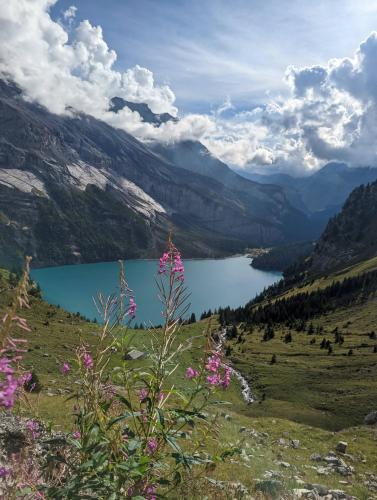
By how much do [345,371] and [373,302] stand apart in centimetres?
5879

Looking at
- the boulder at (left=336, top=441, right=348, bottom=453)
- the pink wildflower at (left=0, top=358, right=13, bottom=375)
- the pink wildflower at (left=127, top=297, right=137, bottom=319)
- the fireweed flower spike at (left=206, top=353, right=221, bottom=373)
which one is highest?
the pink wildflower at (left=127, top=297, right=137, bottom=319)

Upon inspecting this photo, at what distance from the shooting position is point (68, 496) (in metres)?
4.51

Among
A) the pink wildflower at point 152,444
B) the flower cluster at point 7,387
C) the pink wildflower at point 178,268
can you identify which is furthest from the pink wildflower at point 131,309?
the flower cluster at point 7,387

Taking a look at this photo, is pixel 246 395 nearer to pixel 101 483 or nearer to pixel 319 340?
pixel 319 340

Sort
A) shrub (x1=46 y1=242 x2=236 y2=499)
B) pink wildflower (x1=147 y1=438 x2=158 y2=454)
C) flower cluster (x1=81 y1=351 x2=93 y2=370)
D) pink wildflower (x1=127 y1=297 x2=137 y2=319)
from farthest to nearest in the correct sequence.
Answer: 1. pink wildflower (x1=127 y1=297 x2=137 y2=319)
2. flower cluster (x1=81 y1=351 x2=93 y2=370)
3. pink wildflower (x1=147 y1=438 x2=158 y2=454)
4. shrub (x1=46 y1=242 x2=236 y2=499)

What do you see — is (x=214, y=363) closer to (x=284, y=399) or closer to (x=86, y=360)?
(x=86, y=360)

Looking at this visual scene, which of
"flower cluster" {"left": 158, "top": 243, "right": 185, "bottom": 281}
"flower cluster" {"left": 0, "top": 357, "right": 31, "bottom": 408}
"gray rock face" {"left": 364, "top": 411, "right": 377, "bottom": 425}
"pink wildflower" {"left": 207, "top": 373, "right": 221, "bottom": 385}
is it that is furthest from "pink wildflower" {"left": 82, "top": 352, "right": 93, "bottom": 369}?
"gray rock face" {"left": 364, "top": 411, "right": 377, "bottom": 425}

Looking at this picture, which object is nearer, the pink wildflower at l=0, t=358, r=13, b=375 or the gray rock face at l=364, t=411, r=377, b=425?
the pink wildflower at l=0, t=358, r=13, b=375

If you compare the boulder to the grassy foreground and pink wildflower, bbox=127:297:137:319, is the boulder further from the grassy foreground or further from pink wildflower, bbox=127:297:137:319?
pink wildflower, bbox=127:297:137:319

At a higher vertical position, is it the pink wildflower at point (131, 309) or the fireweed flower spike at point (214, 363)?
the pink wildflower at point (131, 309)

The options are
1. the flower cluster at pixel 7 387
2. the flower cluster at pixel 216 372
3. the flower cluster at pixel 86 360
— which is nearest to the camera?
the flower cluster at pixel 7 387

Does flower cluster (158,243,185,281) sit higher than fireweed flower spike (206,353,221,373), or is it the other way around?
flower cluster (158,243,185,281)

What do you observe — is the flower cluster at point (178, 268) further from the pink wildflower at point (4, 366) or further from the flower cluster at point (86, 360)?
the pink wildflower at point (4, 366)

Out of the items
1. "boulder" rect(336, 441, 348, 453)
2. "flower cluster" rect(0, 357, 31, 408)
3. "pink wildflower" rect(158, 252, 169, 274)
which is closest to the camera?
"flower cluster" rect(0, 357, 31, 408)
